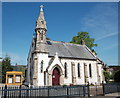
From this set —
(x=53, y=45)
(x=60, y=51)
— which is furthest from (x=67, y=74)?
(x=53, y=45)

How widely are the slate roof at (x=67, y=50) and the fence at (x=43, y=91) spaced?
48.9ft

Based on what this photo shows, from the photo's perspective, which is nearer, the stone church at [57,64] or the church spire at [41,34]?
the stone church at [57,64]

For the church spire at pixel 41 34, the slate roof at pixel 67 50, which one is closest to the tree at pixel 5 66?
the slate roof at pixel 67 50

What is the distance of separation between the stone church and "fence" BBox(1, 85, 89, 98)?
1159cm

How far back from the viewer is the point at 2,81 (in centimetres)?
3653

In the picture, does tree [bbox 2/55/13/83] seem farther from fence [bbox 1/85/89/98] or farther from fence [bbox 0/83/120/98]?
fence [bbox 1/85/89/98]

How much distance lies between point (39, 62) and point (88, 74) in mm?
12728

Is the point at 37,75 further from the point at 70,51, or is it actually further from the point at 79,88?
the point at 79,88

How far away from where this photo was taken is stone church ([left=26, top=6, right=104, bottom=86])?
2423 centimetres

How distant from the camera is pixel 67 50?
3048 centimetres

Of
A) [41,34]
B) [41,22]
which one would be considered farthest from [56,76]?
[41,22]

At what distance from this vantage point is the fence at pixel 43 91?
9.86m

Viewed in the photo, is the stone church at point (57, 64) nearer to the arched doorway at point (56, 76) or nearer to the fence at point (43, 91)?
the arched doorway at point (56, 76)

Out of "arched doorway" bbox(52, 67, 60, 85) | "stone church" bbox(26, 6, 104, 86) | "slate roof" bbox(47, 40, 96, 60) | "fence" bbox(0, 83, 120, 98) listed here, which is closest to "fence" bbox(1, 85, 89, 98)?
"fence" bbox(0, 83, 120, 98)
